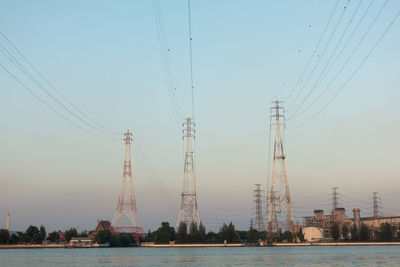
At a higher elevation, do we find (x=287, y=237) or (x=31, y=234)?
(x=31, y=234)

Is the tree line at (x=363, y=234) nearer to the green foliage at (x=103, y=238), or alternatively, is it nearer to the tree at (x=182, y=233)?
the tree at (x=182, y=233)

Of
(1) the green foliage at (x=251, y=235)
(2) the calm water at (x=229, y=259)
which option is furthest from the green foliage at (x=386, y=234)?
(2) the calm water at (x=229, y=259)

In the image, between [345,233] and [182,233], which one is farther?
[345,233]

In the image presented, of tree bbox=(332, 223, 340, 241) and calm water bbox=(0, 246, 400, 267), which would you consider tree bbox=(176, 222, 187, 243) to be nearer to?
calm water bbox=(0, 246, 400, 267)

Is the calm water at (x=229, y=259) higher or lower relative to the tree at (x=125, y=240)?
lower

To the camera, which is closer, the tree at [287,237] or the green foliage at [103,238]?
the tree at [287,237]

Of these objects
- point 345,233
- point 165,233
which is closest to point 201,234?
point 165,233

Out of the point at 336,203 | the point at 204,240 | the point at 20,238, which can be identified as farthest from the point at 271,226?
the point at 20,238

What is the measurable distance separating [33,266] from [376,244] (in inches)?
5311

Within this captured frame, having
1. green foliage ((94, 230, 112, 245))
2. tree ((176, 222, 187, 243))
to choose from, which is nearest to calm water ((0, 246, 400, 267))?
tree ((176, 222, 187, 243))

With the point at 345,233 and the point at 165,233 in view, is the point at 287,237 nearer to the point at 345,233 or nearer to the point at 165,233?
the point at 345,233

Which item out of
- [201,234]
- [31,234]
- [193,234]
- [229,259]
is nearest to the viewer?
[229,259]

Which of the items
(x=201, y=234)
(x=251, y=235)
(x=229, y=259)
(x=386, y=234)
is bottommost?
(x=229, y=259)

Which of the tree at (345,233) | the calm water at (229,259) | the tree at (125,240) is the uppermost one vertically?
the tree at (345,233)
